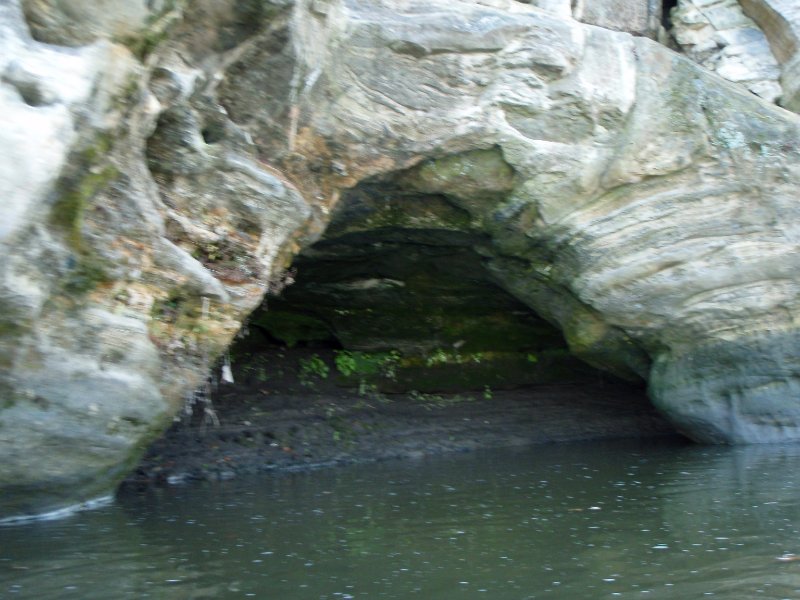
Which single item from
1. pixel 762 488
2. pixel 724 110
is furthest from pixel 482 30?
pixel 762 488

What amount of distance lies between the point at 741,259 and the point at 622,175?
1.97 m

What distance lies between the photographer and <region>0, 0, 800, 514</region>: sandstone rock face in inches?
283

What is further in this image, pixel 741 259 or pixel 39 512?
pixel 741 259

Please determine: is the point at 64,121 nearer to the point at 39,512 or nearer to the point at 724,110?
the point at 39,512

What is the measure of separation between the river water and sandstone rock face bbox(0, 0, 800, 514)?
1190mm

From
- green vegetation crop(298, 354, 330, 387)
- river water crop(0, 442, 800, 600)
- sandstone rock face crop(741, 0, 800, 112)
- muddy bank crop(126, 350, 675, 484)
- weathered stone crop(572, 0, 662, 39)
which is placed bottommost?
river water crop(0, 442, 800, 600)

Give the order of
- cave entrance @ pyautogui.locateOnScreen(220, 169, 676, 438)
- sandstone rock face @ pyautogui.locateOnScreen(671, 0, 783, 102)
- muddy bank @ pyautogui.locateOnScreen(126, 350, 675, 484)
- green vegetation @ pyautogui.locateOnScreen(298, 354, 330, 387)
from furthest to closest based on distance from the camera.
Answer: green vegetation @ pyautogui.locateOnScreen(298, 354, 330, 387) → cave entrance @ pyautogui.locateOnScreen(220, 169, 676, 438) → sandstone rock face @ pyautogui.locateOnScreen(671, 0, 783, 102) → muddy bank @ pyautogui.locateOnScreen(126, 350, 675, 484)

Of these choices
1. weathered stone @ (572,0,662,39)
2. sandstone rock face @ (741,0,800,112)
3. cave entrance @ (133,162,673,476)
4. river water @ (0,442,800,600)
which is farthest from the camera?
sandstone rock face @ (741,0,800,112)

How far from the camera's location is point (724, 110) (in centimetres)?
1195

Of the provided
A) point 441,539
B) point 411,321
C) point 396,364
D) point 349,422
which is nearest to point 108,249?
point 441,539

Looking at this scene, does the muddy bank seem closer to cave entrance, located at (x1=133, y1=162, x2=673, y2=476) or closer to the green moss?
cave entrance, located at (x1=133, y1=162, x2=673, y2=476)

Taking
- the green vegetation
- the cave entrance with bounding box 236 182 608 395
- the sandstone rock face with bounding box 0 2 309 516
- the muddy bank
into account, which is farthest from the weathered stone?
the green vegetation

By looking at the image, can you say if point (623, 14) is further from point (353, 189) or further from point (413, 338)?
point (413, 338)

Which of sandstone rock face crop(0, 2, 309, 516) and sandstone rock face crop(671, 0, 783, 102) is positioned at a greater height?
sandstone rock face crop(671, 0, 783, 102)
